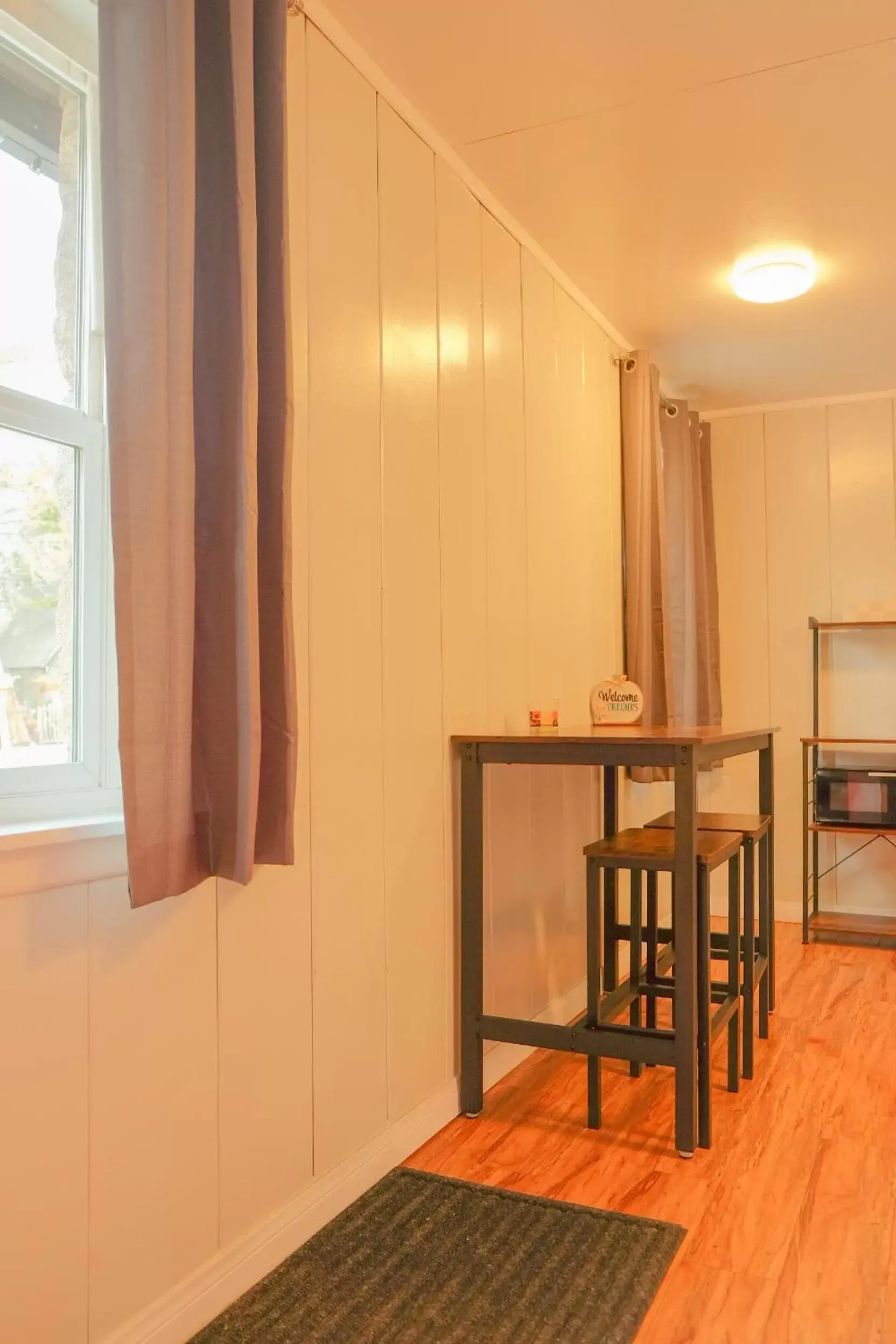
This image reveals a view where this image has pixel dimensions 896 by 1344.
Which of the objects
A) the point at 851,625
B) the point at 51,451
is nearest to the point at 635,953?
the point at 51,451

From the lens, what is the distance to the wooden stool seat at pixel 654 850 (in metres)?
2.22

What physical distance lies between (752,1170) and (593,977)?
18.8 inches

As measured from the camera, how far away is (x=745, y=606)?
4590 millimetres

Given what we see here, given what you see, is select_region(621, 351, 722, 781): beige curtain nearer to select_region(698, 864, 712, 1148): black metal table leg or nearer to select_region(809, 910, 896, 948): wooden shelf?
select_region(809, 910, 896, 948): wooden shelf

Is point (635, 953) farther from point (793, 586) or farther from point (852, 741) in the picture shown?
point (793, 586)

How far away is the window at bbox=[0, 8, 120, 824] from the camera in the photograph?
4.70 feet

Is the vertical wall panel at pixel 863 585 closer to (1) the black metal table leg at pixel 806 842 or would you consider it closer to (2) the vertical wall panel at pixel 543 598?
(1) the black metal table leg at pixel 806 842

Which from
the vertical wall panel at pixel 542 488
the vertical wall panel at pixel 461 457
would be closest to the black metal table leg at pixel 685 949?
the vertical wall panel at pixel 461 457

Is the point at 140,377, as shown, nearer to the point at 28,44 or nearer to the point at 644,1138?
the point at 28,44

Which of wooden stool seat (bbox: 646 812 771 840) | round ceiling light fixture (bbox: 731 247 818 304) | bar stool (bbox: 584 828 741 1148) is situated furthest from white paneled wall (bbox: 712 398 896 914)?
bar stool (bbox: 584 828 741 1148)

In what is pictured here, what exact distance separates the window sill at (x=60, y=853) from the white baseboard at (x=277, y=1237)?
0.61m

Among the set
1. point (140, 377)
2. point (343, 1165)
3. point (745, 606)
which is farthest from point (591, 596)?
point (140, 377)

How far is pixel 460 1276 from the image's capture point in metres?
1.67

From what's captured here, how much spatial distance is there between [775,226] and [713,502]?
1.85 meters
